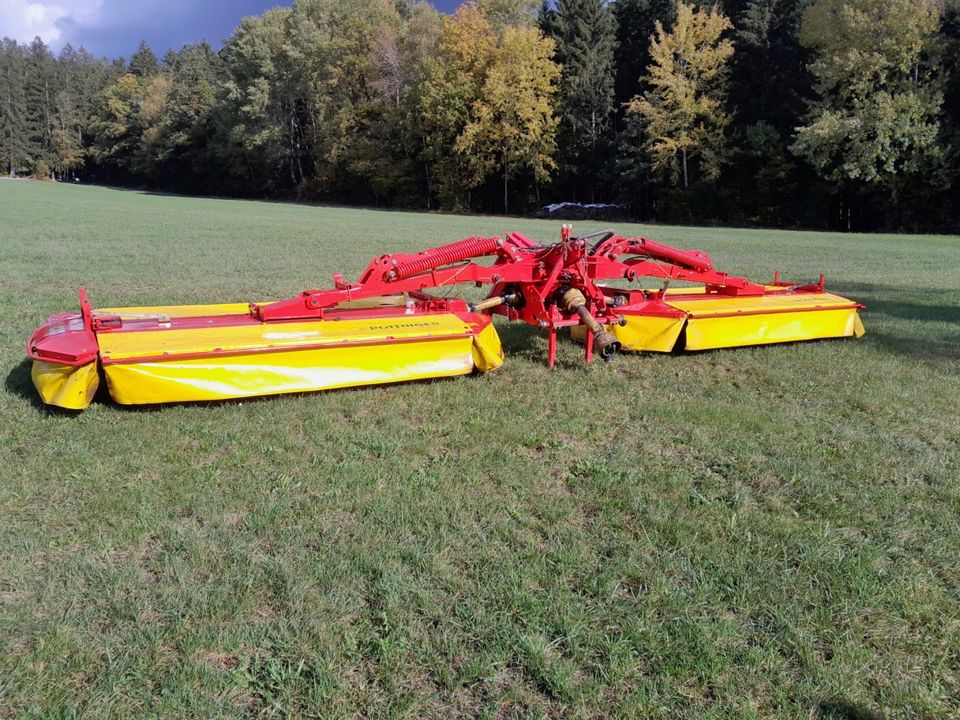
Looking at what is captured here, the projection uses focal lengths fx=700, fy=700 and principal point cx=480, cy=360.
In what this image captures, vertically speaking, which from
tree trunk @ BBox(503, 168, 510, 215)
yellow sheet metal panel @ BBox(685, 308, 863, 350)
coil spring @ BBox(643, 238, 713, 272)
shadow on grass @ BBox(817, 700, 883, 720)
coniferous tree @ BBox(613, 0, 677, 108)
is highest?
coniferous tree @ BBox(613, 0, 677, 108)

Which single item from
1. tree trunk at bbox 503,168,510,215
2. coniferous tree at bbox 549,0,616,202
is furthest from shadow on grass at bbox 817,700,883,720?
tree trunk at bbox 503,168,510,215

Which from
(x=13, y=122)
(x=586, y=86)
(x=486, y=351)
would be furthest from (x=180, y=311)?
(x=13, y=122)

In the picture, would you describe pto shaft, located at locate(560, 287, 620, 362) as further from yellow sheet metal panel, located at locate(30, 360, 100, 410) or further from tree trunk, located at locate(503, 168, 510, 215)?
tree trunk, located at locate(503, 168, 510, 215)

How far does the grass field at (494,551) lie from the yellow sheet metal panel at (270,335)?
0.47 meters

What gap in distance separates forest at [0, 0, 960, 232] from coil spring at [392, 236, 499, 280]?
32.1 meters

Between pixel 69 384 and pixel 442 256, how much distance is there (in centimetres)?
299

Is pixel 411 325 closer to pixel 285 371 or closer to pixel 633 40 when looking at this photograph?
pixel 285 371

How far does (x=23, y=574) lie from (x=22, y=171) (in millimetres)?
117974

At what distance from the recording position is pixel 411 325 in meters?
5.94

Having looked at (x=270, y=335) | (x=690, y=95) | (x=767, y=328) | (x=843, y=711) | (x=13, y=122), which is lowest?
(x=843, y=711)

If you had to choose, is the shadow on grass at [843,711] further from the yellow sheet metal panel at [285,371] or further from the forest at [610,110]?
the forest at [610,110]

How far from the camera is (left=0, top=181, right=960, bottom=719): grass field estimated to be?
259cm

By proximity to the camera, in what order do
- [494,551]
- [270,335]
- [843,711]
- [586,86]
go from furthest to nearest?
1. [586,86]
2. [270,335]
3. [494,551]
4. [843,711]

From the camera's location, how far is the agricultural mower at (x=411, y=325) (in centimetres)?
489
